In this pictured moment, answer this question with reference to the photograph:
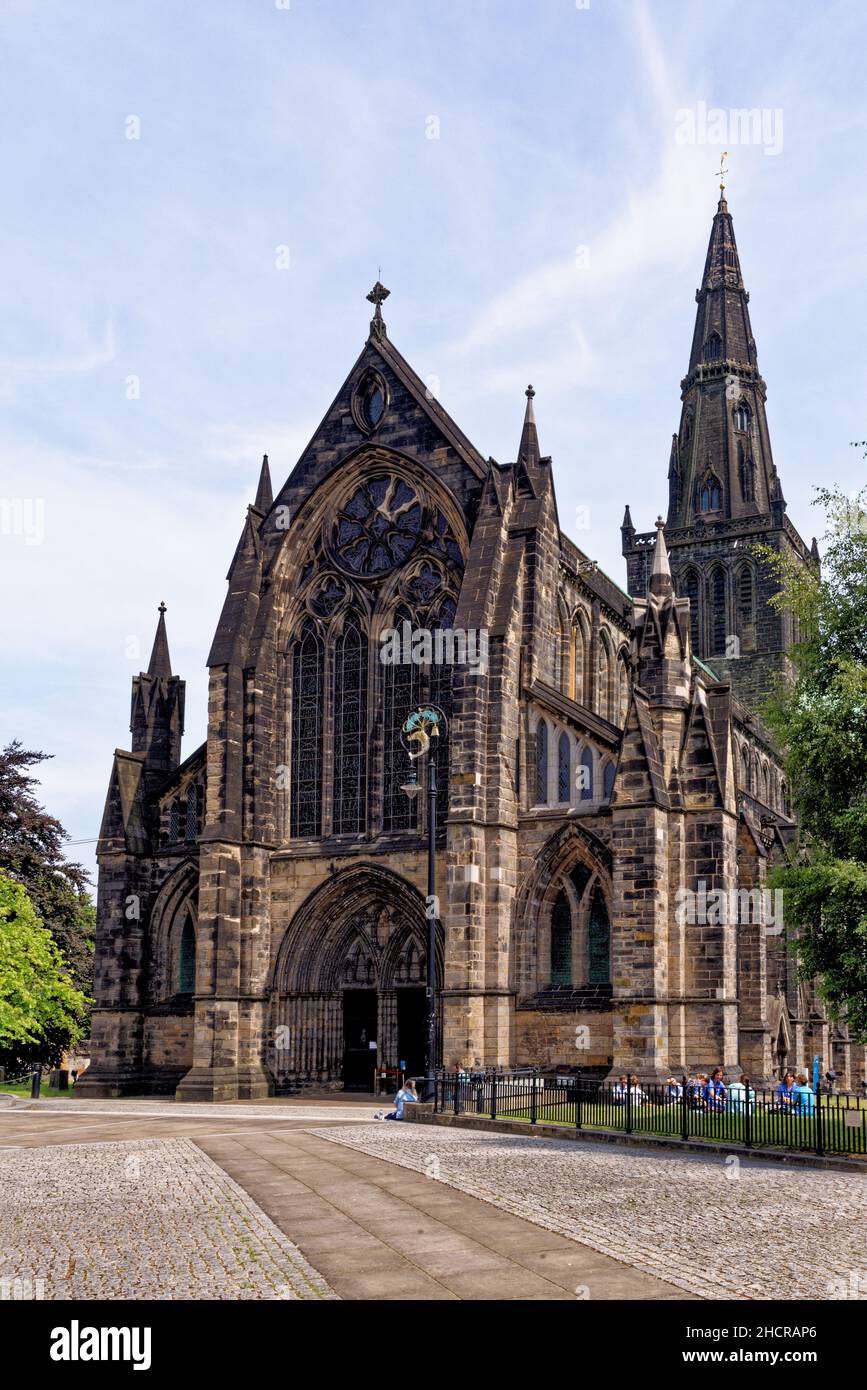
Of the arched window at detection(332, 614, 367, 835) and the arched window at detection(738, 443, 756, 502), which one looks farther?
the arched window at detection(738, 443, 756, 502)

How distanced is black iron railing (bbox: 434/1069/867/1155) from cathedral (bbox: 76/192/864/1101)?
6.00 feet

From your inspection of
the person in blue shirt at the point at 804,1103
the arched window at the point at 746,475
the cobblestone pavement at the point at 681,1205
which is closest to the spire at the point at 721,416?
the arched window at the point at 746,475

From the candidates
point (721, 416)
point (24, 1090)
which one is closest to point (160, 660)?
point (24, 1090)

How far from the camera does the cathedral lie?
2883 centimetres

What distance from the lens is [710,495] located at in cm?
6625

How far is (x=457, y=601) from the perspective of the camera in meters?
33.0

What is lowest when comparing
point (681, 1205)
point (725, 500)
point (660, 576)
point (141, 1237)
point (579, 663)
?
point (681, 1205)

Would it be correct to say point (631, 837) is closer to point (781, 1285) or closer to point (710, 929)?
point (710, 929)

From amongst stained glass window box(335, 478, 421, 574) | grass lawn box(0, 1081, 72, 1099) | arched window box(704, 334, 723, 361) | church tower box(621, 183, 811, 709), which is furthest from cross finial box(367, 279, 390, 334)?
arched window box(704, 334, 723, 361)

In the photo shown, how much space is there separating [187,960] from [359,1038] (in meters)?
5.17

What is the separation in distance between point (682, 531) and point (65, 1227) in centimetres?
5722

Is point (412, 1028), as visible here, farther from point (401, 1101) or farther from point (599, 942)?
point (401, 1101)

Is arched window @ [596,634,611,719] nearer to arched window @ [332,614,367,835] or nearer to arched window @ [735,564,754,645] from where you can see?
arched window @ [332,614,367,835]

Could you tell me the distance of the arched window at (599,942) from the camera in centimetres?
2975
